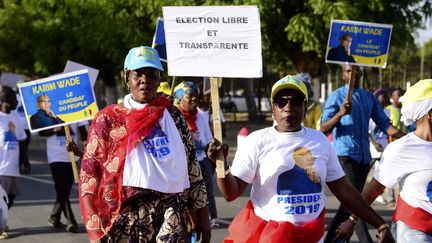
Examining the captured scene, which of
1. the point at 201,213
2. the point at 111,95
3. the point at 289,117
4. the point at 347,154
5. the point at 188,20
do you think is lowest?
the point at 111,95

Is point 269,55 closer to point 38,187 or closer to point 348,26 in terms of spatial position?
point 38,187

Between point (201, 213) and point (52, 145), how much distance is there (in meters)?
5.06

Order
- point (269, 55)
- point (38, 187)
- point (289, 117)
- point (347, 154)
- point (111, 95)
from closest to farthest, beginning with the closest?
1. point (289, 117)
2. point (347, 154)
3. point (38, 187)
4. point (269, 55)
5. point (111, 95)

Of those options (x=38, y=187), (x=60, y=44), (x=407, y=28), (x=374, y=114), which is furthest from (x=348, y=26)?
(x=60, y=44)

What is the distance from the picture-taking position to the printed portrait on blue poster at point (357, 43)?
8.45 metres

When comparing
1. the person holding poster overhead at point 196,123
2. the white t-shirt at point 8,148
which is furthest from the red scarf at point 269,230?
the white t-shirt at point 8,148

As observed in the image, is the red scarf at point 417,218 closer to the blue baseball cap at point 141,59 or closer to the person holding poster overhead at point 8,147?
the blue baseball cap at point 141,59

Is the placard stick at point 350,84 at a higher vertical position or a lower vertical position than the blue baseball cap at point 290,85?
lower

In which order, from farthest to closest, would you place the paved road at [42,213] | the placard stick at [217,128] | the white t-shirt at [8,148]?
the white t-shirt at [8,148] < the paved road at [42,213] < the placard stick at [217,128]

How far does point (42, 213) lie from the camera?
420 inches

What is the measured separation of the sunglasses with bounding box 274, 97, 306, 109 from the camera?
4215 mm

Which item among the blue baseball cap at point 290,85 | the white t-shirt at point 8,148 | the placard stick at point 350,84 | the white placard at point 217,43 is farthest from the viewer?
the white t-shirt at point 8,148

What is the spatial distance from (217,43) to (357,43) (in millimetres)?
4261

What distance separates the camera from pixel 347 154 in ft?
25.1
